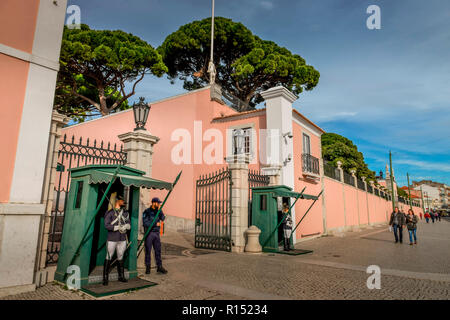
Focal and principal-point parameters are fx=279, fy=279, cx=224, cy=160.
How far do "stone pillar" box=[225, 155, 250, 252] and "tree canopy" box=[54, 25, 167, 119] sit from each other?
13.5m

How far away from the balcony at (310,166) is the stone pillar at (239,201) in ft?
17.3

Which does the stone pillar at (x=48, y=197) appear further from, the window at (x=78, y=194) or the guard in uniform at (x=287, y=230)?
the guard in uniform at (x=287, y=230)

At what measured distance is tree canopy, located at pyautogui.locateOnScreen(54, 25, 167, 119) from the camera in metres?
18.8

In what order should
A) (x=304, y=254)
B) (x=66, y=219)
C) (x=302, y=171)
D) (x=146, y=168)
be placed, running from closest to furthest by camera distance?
1. (x=66, y=219)
2. (x=146, y=168)
3. (x=304, y=254)
4. (x=302, y=171)

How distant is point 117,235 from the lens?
5.19 m

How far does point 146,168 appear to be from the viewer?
289 inches

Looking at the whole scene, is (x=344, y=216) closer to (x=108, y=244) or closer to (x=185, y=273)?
(x=185, y=273)

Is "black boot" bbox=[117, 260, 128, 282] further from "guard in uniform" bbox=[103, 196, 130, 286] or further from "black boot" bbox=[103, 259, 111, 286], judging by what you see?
"black boot" bbox=[103, 259, 111, 286]

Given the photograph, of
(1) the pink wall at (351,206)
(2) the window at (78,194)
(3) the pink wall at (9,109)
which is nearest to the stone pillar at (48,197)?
(2) the window at (78,194)

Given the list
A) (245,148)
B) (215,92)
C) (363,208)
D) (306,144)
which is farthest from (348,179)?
(215,92)

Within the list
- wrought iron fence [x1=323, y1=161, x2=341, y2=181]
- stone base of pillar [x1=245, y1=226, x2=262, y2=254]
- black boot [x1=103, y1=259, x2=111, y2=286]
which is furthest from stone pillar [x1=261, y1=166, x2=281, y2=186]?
black boot [x1=103, y1=259, x2=111, y2=286]

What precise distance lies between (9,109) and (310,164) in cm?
1348
